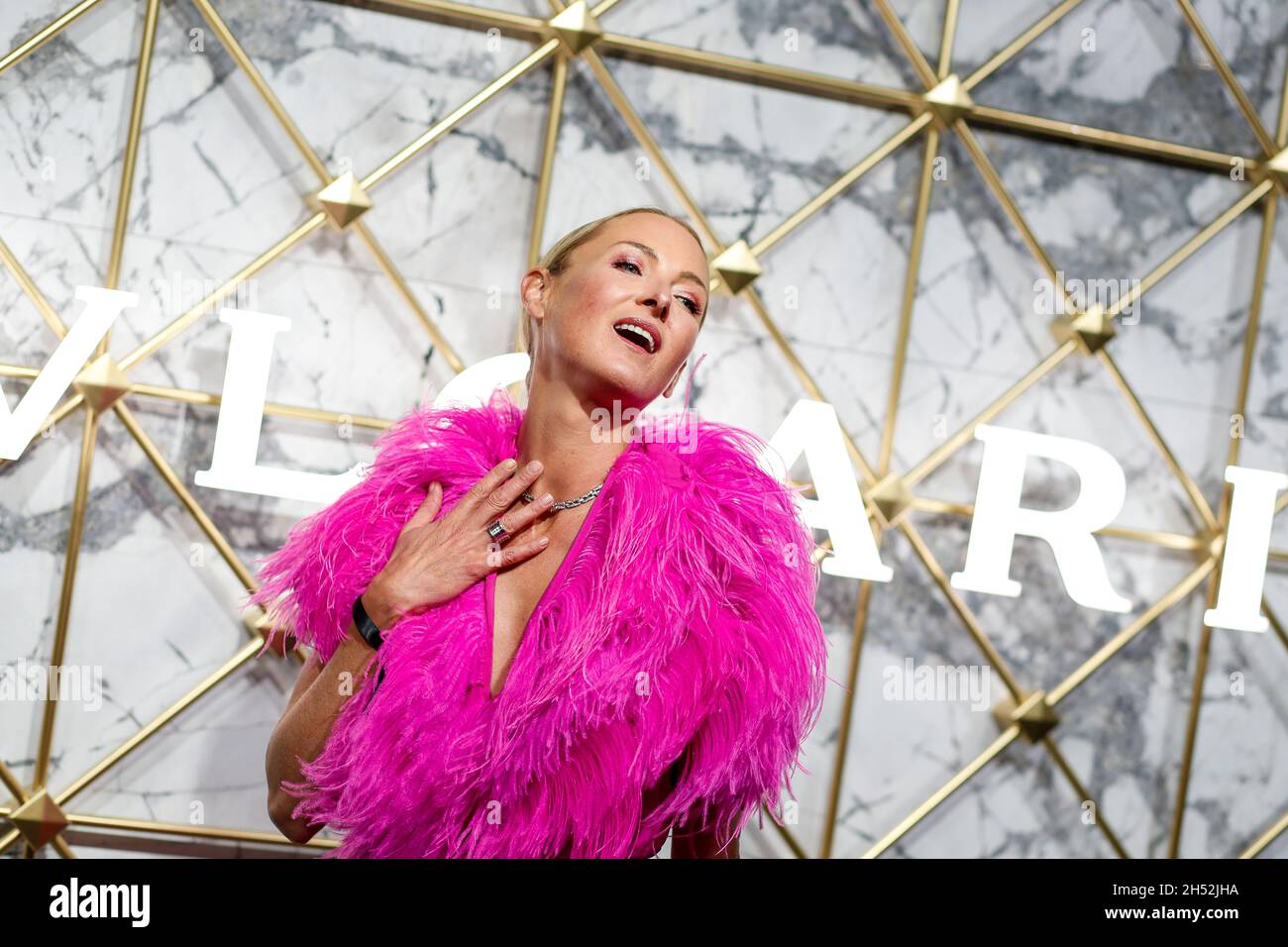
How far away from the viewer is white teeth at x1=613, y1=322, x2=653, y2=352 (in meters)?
1.23

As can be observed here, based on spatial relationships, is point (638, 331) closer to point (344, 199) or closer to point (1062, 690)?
point (344, 199)

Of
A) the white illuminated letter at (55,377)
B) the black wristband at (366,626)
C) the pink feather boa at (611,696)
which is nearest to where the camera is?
the pink feather boa at (611,696)

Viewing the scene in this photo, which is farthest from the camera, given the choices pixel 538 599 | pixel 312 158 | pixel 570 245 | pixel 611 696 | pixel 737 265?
pixel 737 265

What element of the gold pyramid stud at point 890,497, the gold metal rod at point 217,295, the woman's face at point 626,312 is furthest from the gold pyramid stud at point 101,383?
the gold pyramid stud at point 890,497

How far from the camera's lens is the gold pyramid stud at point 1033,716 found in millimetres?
2072

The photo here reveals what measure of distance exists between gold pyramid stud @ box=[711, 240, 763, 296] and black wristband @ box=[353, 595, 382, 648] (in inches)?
37.9

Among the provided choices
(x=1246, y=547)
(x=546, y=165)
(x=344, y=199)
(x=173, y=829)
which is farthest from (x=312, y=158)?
(x=1246, y=547)

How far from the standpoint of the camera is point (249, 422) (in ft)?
5.92

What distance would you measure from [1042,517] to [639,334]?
107cm

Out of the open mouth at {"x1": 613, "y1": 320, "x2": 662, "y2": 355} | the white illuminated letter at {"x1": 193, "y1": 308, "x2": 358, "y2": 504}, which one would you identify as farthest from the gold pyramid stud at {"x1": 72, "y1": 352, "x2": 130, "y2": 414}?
the open mouth at {"x1": 613, "y1": 320, "x2": 662, "y2": 355}

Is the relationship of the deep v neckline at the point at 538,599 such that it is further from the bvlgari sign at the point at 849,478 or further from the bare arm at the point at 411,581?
the bvlgari sign at the point at 849,478

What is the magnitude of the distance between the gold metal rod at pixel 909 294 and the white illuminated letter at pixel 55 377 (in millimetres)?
1213

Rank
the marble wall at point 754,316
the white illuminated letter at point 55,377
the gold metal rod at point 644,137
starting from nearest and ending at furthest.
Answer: the white illuminated letter at point 55,377, the marble wall at point 754,316, the gold metal rod at point 644,137

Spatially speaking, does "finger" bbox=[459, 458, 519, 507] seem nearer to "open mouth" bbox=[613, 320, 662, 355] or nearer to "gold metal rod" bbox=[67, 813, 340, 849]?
"open mouth" bbox=[613, 320, 662, 355]
